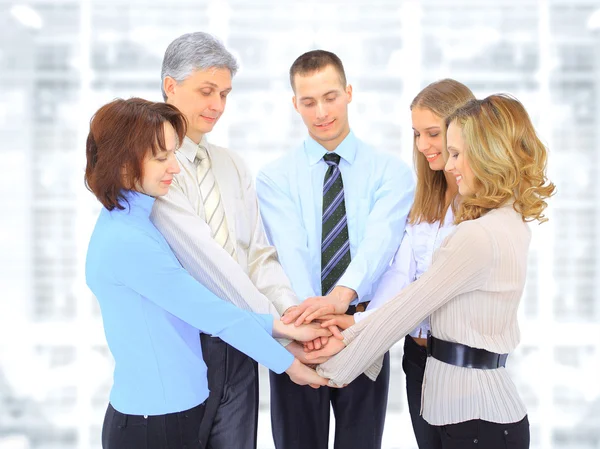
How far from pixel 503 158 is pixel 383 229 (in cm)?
74

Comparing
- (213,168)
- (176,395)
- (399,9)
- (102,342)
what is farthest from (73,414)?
(399,9)

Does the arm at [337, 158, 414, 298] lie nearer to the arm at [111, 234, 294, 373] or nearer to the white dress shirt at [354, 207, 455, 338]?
the white dress shirt at [354, 207, 455, 338]

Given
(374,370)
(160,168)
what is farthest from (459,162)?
(374,370)

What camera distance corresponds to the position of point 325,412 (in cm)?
232

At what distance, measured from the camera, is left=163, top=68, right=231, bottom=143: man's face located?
6.85 ft

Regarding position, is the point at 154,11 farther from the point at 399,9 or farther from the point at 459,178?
the point at 459,178

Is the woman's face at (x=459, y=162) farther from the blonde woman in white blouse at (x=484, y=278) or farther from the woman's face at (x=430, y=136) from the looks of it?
the woman's face at (x=430, y=136)

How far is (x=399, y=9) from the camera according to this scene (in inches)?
157

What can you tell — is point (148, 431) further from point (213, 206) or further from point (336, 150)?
point (336, 150)

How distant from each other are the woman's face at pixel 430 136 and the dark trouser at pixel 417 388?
58 centimetres

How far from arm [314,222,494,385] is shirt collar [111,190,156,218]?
69cm

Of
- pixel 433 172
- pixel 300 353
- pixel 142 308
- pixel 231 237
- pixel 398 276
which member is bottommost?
pixel 300 353

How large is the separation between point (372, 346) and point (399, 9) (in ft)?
8.73

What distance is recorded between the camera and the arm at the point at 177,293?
1496 mm
